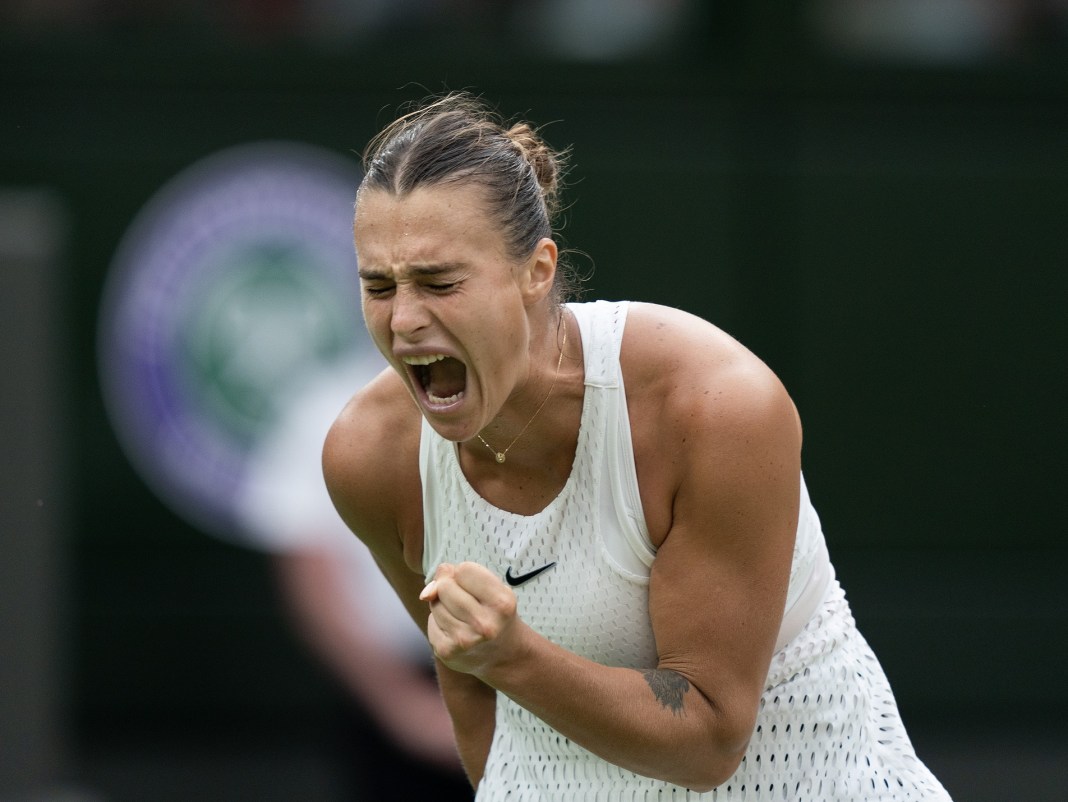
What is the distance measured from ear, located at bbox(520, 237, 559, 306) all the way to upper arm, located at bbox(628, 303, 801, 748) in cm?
24

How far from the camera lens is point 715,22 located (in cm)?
607

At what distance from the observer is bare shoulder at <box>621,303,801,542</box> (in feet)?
8.04

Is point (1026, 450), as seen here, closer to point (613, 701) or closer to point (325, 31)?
point (325, 31)

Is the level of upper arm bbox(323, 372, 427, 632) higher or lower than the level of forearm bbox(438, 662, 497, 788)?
higher

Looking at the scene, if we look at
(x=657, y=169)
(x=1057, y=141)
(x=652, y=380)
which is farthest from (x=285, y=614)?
(x=652, y=380)

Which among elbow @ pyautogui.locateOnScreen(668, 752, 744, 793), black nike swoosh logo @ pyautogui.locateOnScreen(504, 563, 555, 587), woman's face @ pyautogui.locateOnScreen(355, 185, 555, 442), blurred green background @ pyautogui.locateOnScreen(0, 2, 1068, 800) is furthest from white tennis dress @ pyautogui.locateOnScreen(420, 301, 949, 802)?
blurred green background @ pyautogui.locateOnScreen(0, 2, 1068, 800)

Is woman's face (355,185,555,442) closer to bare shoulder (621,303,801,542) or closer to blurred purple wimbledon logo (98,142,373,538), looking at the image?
bare shoulder (621,303,801,542)

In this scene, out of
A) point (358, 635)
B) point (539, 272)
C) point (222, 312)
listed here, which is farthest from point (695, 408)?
point (222, 312)

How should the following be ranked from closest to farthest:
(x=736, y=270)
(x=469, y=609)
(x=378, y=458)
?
(x=469, y=609) < (x=378, y=458) < (x=736, y=270)

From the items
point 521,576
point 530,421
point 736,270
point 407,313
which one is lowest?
point 521,576

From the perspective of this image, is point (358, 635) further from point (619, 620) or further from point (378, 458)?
point (619, 620)

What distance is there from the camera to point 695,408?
2.47m

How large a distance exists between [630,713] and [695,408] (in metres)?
0.44

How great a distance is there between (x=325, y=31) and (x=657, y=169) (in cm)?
125
